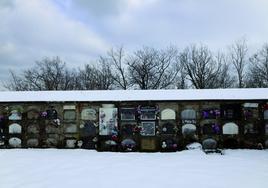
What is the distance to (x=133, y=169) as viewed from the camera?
10492 millimetres

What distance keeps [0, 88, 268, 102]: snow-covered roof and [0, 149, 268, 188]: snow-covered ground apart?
2.03 m

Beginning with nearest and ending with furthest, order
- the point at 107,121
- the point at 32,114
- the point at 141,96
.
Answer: the point at 107,121, the point at 141,96, the point at 32,114

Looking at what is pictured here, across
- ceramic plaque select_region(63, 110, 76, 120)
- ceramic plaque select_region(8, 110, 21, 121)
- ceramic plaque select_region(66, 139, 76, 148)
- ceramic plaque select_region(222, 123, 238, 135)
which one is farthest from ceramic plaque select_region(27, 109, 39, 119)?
ceramic plaque select_region(222, 123, 238, 135)

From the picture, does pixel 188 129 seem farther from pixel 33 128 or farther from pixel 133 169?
pixel 33 128

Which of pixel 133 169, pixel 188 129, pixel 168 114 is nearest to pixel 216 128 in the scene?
pixel 188 129

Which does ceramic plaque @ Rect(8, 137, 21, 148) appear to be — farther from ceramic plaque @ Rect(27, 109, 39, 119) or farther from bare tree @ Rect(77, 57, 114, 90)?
bare tree @ Rect(77, 57, 114, 90)

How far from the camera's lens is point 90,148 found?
15.1m

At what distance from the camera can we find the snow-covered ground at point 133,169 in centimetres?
867

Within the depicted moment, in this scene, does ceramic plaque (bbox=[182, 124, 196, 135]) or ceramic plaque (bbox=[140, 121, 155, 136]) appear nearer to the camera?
ceramic plaque (bbox=[182, 124, 196, 135])

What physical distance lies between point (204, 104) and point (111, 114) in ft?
11.3

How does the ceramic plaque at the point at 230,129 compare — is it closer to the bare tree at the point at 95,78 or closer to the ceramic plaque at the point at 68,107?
the ceramic plaque at the point at 68,107

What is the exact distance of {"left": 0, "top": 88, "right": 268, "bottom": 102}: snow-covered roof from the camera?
14766 mm

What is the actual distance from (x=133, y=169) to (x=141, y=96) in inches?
203

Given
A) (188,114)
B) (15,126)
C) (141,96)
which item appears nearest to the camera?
(188,114)
